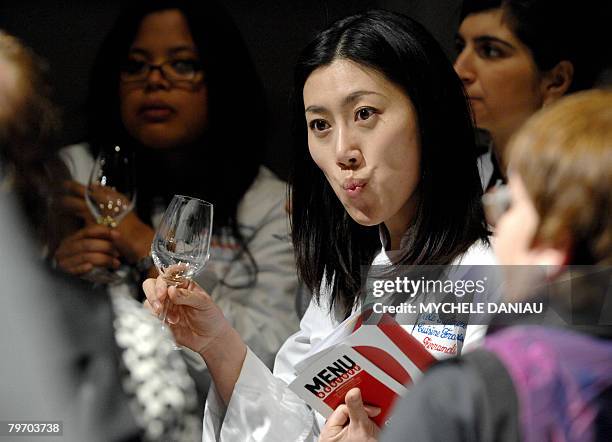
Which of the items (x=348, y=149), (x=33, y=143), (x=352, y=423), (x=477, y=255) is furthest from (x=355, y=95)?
(x=33, y=143)

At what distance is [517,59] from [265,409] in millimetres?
1062

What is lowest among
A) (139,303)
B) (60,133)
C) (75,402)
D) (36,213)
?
(75,402)

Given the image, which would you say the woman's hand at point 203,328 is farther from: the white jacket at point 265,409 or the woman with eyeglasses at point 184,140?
the woman with eyeglasses at point 184,140

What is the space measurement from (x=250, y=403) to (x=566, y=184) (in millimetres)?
1201

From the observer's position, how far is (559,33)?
236 centimetres

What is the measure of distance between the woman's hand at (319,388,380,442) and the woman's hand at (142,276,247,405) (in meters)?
0.39

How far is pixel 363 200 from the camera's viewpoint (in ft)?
6.88

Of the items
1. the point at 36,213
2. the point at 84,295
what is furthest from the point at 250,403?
the point at 36,213

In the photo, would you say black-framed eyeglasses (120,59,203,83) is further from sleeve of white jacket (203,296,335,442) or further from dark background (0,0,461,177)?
sleeve of white jacket (203,296,335,442)

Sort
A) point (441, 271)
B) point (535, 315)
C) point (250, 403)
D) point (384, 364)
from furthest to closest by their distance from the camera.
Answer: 1. point (250, 403)
2. point (441, 271)
3. point (384, 364)
4. point (535, 315)

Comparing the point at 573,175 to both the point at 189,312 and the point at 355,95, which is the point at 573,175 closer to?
the point at 355,95

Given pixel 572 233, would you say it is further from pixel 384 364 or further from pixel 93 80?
pixel 93 80

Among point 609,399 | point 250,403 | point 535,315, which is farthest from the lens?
point 250,403

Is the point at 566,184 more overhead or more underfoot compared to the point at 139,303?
more overhead
